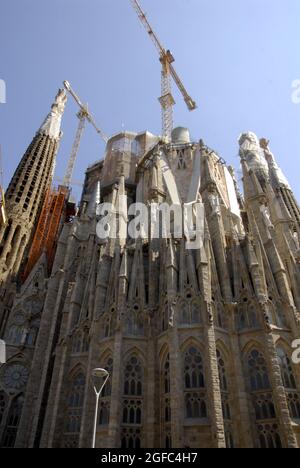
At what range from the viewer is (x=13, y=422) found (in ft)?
88.9

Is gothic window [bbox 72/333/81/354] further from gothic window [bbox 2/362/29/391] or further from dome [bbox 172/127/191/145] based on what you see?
dome [bbox 172/127/191/145]

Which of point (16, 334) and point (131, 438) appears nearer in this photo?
point (131, 438)

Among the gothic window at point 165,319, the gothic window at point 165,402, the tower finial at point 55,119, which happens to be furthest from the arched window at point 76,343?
the tower finial at point 55,119

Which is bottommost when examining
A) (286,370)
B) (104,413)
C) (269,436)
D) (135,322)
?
(269,436)

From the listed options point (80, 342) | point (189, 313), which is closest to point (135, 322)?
point (189, 313)

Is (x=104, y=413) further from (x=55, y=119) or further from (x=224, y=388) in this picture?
→ (x=55, y=119)

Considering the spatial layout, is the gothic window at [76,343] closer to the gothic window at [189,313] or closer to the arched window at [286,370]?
the gothic window at [189,313]

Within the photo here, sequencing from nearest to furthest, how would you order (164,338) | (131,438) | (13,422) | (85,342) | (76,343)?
1. (131,438)
2. (164,338)
3. (85,342)
4. (76,343)
5. (13,422)

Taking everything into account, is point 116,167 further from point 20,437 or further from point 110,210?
point 20,437

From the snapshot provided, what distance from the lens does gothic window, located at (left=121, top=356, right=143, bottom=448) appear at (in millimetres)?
20203

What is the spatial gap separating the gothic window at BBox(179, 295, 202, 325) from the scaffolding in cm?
1817

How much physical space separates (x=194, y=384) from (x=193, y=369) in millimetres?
811

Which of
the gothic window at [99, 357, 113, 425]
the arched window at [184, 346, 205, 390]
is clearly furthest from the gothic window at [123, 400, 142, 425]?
the arched window at [184, 346, 205, 390]

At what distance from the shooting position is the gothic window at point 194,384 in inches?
785
